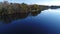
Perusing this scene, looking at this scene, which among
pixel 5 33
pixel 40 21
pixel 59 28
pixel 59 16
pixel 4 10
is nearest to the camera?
pixel 59 28

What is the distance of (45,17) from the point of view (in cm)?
278

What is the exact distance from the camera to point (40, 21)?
2744 mm

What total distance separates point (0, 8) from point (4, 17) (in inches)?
13.7

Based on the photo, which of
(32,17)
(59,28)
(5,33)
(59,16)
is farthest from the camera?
(32,17)

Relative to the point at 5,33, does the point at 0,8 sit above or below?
above

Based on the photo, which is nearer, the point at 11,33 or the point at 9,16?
the point at 11,33

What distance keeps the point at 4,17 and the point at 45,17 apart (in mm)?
1330

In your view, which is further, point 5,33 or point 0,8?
point 0,8

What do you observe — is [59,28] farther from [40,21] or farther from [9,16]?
[9,16]

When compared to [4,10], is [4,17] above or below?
below

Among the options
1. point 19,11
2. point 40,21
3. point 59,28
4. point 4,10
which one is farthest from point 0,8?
point 59,28

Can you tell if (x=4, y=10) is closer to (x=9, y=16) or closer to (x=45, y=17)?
(x=9, y=16)

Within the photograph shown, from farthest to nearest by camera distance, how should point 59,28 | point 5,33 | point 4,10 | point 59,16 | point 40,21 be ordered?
point 4,10 < point 40,21 < point 59,16 < point 5,33 < point 59,28

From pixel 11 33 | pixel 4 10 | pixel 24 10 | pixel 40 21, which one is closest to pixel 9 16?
pixel 4 10
